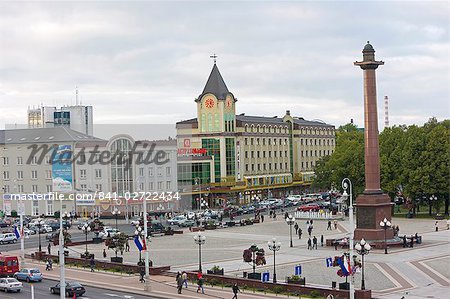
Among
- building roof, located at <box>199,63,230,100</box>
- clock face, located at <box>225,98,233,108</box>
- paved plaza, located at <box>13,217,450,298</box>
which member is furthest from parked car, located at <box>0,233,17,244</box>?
clock face, located at <box>225,98,233,108</box>

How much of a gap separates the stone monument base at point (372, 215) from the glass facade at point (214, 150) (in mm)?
67737

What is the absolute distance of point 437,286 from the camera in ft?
163

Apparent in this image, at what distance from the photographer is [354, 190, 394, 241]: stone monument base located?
71500 mm

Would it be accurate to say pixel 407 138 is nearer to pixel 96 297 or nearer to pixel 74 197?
pixel 74 197

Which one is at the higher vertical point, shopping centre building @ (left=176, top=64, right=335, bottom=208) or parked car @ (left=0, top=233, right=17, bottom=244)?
shopping centre building @ (left=176, top=64, right=335, bottom=208)

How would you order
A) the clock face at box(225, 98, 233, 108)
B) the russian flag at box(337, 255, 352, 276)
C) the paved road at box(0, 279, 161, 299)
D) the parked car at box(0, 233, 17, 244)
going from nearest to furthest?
the russian flag at box(337, 255, 352, 276) → the paved road at box(0, 279, 161, 299) → the parked car at box(0, 233, 17, 244) → the clock face at box(225, 98, 233, 108)

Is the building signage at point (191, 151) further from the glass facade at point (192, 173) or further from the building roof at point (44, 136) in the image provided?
the building roof at point (44, 136)

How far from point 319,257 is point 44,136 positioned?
73.1 metres

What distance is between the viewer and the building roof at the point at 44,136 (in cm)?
12369

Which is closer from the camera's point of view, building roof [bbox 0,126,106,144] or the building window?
building roof [bbox 0,126,106,144]

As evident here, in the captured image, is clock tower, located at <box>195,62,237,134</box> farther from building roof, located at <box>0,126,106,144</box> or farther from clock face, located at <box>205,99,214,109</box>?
building roof, located at <box>0,126,106,144</box>

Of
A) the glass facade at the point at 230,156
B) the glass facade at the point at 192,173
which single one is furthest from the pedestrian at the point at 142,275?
the glass facade at the point at 230,156

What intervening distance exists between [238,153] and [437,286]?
94332 millimetres

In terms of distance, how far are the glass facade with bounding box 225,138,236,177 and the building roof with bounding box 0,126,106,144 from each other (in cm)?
2478
